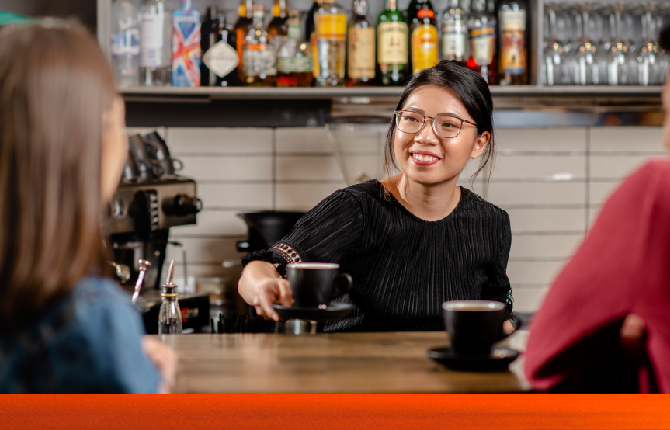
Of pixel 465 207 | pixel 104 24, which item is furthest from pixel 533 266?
pixel 104 24

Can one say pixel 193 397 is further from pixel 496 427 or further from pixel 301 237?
pixel 301 237

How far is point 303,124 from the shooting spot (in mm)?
2484

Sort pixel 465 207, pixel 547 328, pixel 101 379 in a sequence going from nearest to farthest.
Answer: pixel 101 379
pixel 547 328
pixel 465 207

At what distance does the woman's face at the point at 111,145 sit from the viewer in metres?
0.61

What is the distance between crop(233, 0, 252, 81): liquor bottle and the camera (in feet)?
7.38

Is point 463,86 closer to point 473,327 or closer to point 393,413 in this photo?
point 473,327

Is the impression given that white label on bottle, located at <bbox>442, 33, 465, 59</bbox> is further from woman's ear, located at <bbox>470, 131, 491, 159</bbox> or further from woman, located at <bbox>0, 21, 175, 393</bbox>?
woman, located at <bbox>0, 21, 175, 393</bbox>

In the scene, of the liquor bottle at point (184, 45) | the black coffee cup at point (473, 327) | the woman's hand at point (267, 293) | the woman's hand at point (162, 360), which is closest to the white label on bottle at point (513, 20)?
the liquor bottle at point (184, 45)

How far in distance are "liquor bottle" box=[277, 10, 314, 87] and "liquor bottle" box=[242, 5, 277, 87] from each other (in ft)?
0.09

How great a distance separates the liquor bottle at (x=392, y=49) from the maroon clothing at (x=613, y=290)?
1.56m

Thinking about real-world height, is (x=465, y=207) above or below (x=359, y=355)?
above

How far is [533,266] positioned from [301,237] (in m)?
1.38

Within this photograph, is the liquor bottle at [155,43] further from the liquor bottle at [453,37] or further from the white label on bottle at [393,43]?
the liquor bottle at [453,37]

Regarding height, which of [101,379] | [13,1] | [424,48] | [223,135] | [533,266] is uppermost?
[13,1]
